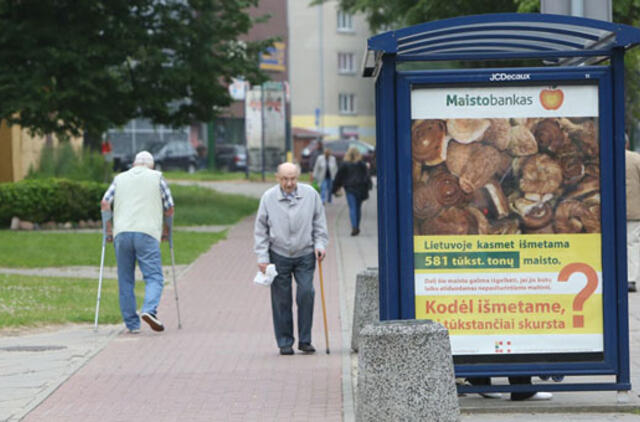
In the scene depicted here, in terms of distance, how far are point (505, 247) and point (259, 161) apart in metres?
39.4

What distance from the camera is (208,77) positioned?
29.0m

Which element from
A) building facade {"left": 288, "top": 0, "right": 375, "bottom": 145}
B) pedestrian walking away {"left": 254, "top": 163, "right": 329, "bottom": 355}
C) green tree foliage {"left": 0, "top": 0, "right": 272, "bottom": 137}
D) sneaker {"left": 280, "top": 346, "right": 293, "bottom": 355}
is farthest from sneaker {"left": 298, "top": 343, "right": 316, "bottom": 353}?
building facade {"left": 288, "top": 0, "right": 375, "bottom": 145}

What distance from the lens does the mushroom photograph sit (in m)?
7.70

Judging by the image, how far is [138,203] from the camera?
12.1 meters

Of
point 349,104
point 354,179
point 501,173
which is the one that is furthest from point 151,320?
point 349,104

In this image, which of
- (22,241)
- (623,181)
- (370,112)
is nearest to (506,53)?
(623,181)

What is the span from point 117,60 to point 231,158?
3268 centimetres

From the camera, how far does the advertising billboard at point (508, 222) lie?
770cm

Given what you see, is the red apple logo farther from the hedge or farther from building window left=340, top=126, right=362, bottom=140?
building window left=340, top=126, right=362, bottom=140

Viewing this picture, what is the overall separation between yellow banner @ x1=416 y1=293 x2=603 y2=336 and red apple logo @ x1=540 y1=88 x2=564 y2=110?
1149mm

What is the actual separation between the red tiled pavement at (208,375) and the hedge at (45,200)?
36.3ft

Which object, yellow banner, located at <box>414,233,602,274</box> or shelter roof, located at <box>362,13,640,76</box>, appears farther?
yellow banner, located at <box>414,233,602,274</box>

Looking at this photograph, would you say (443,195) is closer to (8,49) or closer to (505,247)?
(505,247)

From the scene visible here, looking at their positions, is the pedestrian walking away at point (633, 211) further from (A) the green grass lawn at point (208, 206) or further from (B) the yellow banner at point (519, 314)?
(A) the green grass lawn at point (208, 206)
